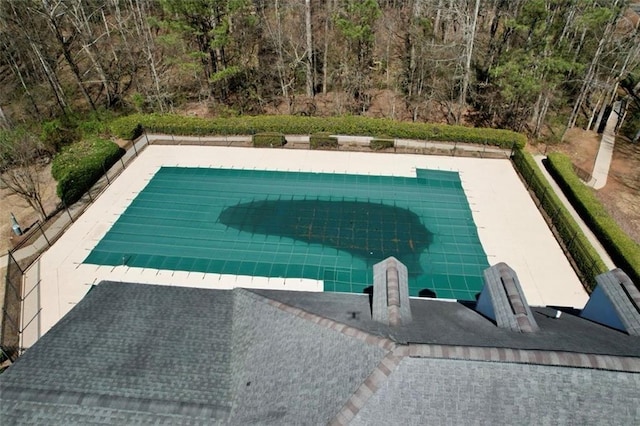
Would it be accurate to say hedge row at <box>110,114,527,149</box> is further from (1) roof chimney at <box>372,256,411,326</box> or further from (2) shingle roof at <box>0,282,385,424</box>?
(1) roof chimney at <box>372,256,411,326</box>

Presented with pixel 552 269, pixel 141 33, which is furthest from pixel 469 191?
pixel 141 33

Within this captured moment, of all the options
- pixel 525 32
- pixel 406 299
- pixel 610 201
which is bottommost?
pixel 610 201

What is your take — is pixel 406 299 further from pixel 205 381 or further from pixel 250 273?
pixel 250 273

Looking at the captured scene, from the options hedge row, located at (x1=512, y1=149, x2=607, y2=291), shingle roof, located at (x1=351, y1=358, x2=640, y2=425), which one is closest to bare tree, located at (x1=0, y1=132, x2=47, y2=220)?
shingle roof, located at (x1=351, y1=358, x2=640, y2=425)

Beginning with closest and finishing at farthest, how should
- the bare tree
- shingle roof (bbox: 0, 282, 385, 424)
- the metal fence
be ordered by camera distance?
1. shingle roof (bbox: 0, 282, 385, 424)
2. the metal fence
3. the bare tree

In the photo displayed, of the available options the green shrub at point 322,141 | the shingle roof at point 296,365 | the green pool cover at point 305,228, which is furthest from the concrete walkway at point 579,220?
the green shrub at point 322,141

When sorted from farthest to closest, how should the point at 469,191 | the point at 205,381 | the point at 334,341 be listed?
the point at 469,191
the point at 205,381
the point at 334,341
